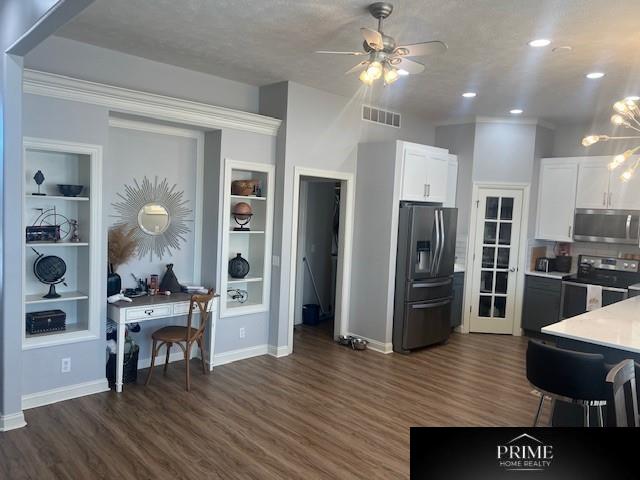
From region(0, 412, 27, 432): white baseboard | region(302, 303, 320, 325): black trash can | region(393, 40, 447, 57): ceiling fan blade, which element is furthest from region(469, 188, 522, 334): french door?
region(0, 412, 27, 432): white baseboard

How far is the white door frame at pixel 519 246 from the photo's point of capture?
6578 mm

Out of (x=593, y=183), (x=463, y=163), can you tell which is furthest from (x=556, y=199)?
(x=463, y=163)

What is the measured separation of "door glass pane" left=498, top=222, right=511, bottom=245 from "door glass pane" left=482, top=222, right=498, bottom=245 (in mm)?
92

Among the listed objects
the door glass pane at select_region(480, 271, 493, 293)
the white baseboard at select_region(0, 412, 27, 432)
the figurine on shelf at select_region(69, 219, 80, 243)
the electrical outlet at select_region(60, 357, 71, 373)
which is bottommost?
the white baseboard at select_region(0, 412, 27, 432)

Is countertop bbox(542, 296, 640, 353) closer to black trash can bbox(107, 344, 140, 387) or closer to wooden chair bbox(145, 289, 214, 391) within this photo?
wooden chair bbox(145, 289, 214, 391)

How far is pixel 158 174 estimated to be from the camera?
4750 mm

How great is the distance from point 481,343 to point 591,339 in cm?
329

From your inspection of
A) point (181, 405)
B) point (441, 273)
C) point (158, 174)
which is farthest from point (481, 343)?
point (158, 174)

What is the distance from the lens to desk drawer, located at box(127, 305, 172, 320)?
4180mm

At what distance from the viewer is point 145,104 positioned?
4.17 m

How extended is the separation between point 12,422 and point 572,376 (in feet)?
12.2

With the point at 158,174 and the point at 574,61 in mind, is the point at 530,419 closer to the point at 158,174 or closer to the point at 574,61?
the point at 574,61

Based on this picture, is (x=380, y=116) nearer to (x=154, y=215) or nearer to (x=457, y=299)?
(x=457, y=299)

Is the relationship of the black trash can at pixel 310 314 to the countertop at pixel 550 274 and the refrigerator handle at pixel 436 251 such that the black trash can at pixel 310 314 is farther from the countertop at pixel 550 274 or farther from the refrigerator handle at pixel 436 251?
the countertop at pixel 550 274
